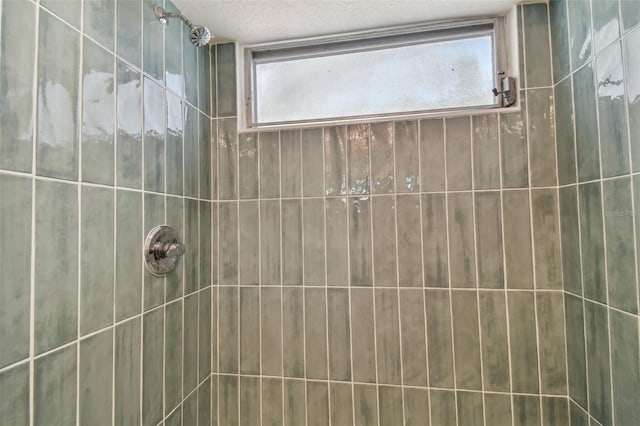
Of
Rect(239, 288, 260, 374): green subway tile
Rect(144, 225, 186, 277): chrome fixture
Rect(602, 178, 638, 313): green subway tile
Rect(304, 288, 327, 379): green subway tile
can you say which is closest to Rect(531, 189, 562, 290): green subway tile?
Rect(602, 178, 638, 313): green subway tile

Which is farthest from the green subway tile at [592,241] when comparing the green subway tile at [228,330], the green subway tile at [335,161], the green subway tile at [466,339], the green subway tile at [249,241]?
the green subway tile at [228,330]

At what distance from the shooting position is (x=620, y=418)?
85cm

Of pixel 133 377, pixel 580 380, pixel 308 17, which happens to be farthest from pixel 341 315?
pixel 308 17

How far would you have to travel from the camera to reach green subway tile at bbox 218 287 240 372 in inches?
51.7

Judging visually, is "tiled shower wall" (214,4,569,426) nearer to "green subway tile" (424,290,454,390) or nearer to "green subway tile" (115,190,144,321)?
"green subway tile" (424,290,454,390)

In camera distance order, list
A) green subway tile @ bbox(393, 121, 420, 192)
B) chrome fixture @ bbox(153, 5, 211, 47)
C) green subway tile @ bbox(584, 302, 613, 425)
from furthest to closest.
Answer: green subway tile @ bbox(393, 121, 420, 192), chrome fixture @ bbox(153, 5, 211, 47), green subway tile @ bbox(584, 302, 613, 425)

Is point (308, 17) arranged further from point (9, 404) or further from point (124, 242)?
point (9, 404)

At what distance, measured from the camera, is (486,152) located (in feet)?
3.86

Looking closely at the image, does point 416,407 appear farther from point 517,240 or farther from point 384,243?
point 517,240

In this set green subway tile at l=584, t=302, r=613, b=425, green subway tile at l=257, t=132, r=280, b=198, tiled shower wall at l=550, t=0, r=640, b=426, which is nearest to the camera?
tiled shower wall at l=550, t=0, r=640, b=426

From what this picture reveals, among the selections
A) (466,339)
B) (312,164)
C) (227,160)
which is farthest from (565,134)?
(227,160)

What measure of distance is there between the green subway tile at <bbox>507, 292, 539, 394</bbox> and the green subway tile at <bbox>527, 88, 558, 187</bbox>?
17.2 inches

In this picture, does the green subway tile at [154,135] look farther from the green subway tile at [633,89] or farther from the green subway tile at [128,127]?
the green subway tile at [633,89]

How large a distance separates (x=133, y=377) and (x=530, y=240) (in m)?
1.37
